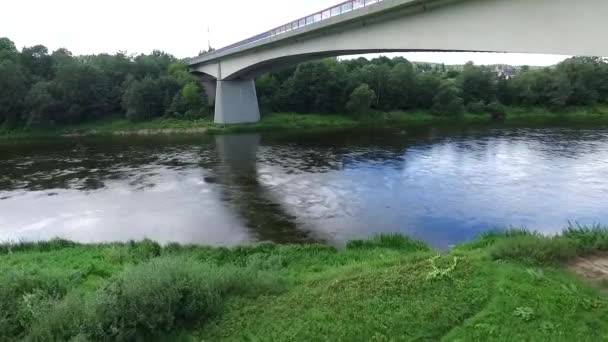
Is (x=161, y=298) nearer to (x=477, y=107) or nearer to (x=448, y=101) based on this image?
(x=448, y=101)

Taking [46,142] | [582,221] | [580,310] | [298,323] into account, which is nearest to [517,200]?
[582,221]

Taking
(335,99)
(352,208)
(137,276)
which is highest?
(335,99)

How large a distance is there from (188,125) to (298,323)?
4054 cm

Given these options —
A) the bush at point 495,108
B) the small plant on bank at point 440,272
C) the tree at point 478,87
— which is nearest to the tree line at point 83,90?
the tree at point 478,87

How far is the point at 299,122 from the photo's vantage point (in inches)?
1825

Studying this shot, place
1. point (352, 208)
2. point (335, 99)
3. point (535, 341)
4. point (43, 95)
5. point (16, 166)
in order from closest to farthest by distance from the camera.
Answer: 1. point (535, 341)
2. point (352, 208)
3. point (16, 166)
4. point (43, 95)
5. point (335, 99)

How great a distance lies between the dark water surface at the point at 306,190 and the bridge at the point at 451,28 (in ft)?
18.8

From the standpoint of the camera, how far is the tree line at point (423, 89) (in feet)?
167

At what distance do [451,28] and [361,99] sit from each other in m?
35.2

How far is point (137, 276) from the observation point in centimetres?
678

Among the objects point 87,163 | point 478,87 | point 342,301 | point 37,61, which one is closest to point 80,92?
point 37,61

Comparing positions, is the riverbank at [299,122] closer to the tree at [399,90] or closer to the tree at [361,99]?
the tree at [361,99]

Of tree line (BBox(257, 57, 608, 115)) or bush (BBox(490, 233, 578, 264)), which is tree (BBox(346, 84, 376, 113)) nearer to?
tree line (BBox(257, 57, 608, 115))

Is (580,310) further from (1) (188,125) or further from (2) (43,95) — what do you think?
(2) (43,95)
